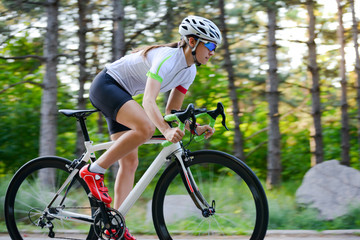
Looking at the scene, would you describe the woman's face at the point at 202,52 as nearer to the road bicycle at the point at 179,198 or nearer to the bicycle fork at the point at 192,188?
the road bicycle at the point at 179,198

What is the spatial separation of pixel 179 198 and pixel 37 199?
1.32 metres

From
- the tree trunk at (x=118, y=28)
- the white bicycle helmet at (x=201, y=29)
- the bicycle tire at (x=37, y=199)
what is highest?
the white bicycle helmet at (x=201, y=29)

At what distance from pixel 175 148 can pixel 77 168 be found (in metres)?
0.90

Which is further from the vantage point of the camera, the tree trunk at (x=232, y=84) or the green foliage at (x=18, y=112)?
the green foliage at (x=18, y=112)

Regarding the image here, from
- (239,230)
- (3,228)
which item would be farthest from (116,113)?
(3,228)

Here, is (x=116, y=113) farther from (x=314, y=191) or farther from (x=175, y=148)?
(x=314, y=191)

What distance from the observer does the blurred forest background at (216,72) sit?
21.7 ft

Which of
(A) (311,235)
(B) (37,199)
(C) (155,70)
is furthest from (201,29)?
(A) (311,235)

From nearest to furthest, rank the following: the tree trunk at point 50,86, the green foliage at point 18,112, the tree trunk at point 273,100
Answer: the tree trunk at point 50,86 → the tree trunk at point 273,100 → the green foliage at point 18,112

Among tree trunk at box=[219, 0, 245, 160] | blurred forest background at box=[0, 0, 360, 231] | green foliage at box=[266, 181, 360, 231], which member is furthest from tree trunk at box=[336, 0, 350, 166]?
green foliage at box=[266, 181, 360, 231]

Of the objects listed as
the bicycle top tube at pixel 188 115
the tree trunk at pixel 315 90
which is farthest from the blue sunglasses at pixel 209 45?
the tree trunk at pixel 315 90

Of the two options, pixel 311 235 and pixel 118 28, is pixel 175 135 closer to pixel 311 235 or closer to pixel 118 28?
pixel 311 235

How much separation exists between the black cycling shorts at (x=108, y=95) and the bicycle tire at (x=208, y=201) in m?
0.59

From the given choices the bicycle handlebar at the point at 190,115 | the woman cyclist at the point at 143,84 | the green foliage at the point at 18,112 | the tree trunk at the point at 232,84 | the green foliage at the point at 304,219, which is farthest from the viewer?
Answer: the green foliage at the point at 18,112
